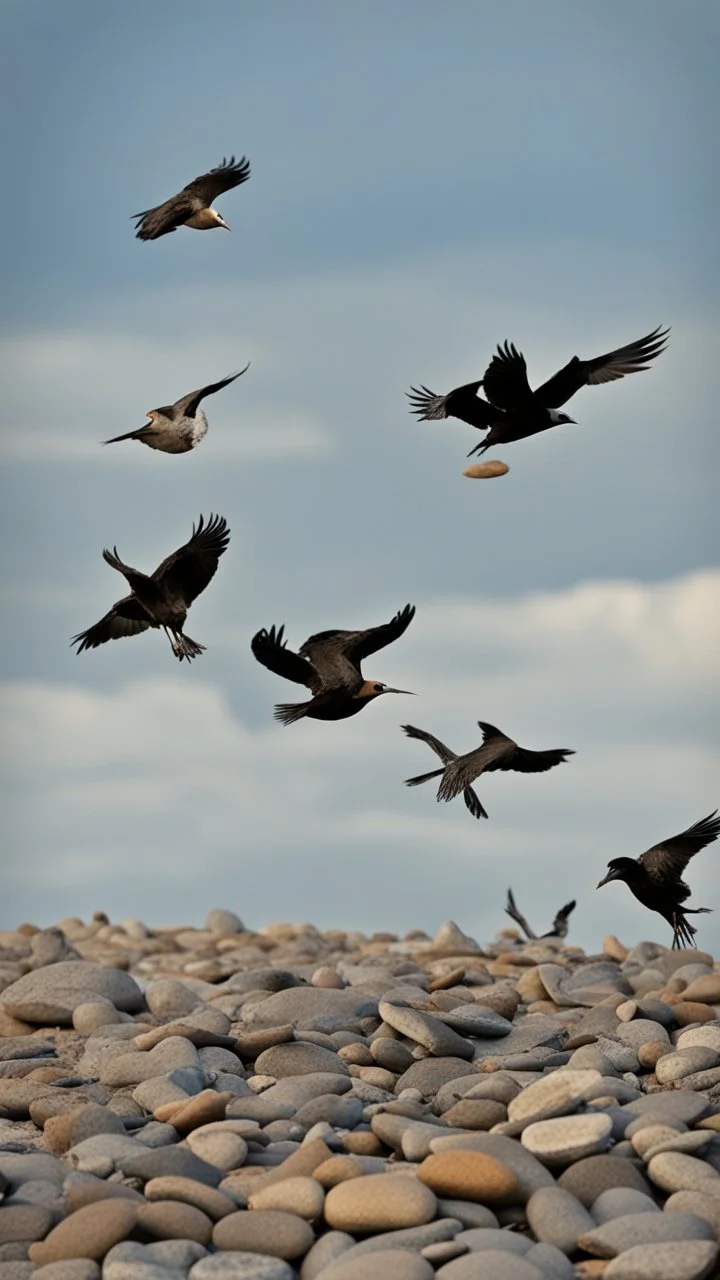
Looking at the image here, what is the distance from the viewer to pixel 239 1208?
5.52 metres

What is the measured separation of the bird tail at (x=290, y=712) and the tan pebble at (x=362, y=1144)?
1963 millimetres

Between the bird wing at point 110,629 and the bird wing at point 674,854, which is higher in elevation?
the bird wing at point 110,629

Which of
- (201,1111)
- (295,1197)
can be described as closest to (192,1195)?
(295,1197)

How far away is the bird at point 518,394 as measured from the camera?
7.50 m

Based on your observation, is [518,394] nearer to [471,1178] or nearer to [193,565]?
[193,565]

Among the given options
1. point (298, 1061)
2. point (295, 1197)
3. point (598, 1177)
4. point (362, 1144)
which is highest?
point (298, 1061)

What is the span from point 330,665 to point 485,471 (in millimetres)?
1166

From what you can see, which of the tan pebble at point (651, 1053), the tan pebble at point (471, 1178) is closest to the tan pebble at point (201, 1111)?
the tan pebble at point (471, 1178)

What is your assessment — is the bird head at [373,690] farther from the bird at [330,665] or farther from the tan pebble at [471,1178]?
the tan pebble at [471,1178]

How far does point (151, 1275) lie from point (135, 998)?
12.7 ft

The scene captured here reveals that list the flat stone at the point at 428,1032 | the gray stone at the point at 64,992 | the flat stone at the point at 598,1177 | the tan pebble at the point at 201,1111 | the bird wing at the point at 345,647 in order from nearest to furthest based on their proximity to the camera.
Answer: the flat stone at the point at 598,1177 < the tan pebble at the point at 201,1111 < the flat stone at the point at 428,1032 < the bird wing at the point at 345,647 < the gray stone at the point at 64,992

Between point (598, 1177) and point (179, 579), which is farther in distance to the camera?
point (179, 579)

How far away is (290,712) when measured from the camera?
24.2ft

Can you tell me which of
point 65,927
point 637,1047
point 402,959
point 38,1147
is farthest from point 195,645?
point 65,927
